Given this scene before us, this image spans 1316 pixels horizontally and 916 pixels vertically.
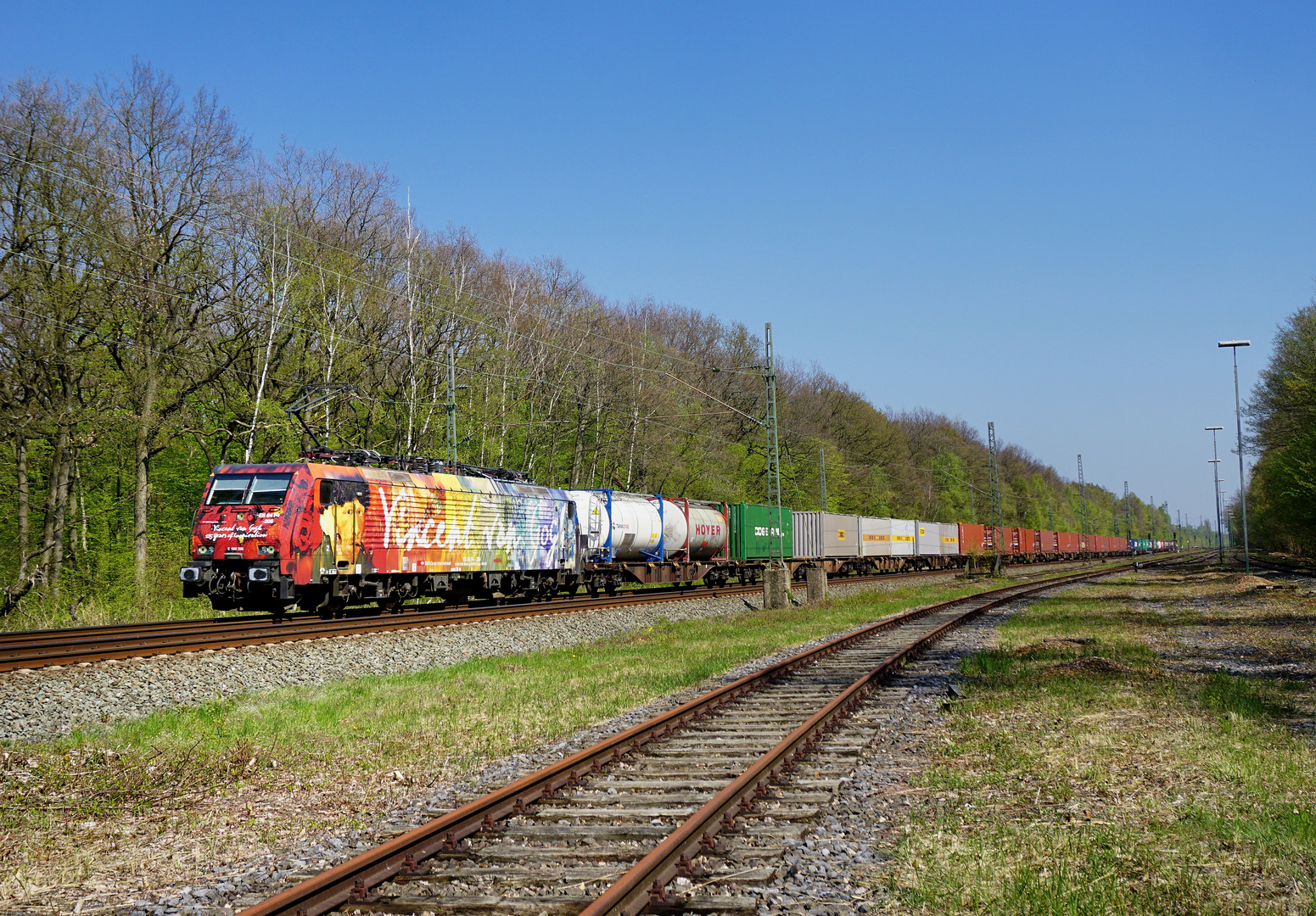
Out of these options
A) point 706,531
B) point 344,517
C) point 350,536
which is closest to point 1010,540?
point 706,531

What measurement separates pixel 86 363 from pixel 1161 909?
3122 cm

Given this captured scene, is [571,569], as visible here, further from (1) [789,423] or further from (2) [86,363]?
(1) [789,423]

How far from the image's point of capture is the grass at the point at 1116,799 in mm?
5301

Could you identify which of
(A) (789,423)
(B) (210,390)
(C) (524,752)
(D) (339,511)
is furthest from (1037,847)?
(A) (789,423)

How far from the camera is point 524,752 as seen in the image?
9.56 m

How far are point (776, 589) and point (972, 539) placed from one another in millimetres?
44306

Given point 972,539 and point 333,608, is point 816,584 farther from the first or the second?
point 972,539

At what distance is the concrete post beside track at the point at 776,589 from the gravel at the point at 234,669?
23.3 ft

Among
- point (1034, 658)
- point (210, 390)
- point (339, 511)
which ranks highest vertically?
point (210, 390)

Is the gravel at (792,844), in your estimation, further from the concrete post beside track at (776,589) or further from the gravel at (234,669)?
the concrete post beside track at (776,589)

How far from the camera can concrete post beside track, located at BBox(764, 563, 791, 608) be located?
29109 millimetres

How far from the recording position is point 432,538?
23.5m

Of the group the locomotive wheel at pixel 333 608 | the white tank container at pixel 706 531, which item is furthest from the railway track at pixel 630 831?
the white tank container at pixel 706 531

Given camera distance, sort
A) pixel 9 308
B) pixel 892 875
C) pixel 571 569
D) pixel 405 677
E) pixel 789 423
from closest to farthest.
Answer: pixel 892 875 < pixel 405 677 < pixel 9 308 < pixel 571 569 < pixel 789 423
